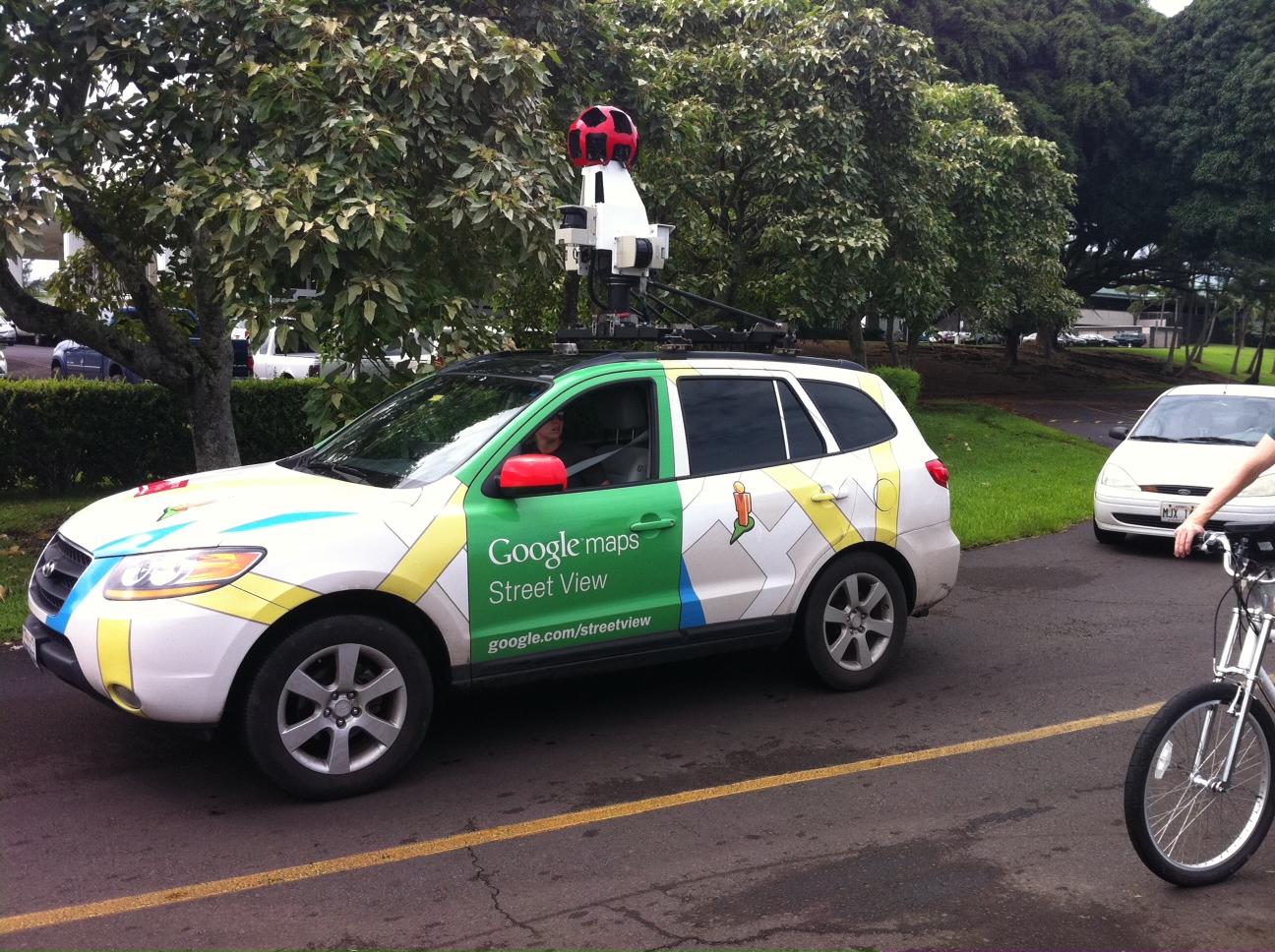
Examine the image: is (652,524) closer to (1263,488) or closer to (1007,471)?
(1263,488)

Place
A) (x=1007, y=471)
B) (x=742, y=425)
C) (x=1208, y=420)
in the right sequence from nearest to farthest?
(x=742, y=425)
(x=1208, y=420)
(x=1007, y=471)

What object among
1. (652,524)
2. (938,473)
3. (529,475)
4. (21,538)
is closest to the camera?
(529,475)

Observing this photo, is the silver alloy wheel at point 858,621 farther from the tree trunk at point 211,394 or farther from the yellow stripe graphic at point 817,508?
the tree trunk at point 211,394

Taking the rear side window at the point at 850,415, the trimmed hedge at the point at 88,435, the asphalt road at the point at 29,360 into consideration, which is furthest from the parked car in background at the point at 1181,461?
the asphalt road at the point at 29,360

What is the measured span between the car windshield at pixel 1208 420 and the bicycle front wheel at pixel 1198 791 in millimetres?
7690

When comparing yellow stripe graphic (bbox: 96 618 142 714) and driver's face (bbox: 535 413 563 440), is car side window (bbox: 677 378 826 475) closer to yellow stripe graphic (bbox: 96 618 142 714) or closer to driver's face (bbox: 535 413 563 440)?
driver's face (bbox: 535 413 563 440)

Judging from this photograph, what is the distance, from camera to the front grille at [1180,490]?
408 inches

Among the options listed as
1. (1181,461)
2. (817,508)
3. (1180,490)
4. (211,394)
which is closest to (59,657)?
(817,508)

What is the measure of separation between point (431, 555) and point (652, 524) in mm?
1089

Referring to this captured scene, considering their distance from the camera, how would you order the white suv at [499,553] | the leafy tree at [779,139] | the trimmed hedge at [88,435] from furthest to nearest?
the leafy tree at [779,139], the trimmed hedge at [88,435], the white suv at [499,553]

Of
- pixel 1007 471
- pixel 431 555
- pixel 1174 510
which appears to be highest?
pixel 431 555

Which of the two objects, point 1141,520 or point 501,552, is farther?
point 1141,520

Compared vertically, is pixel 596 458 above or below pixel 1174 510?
above

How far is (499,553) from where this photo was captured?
5.11 meters
